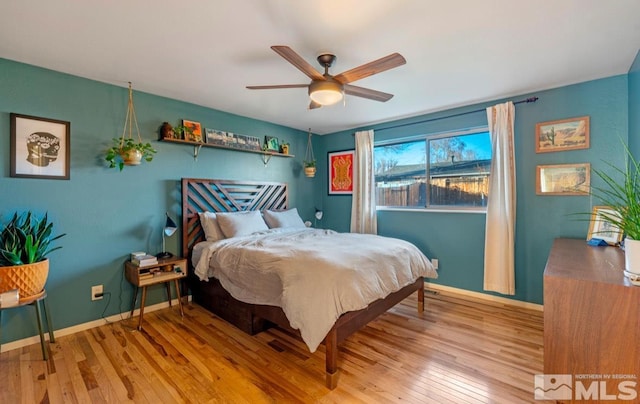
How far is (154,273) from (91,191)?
0.99 metres

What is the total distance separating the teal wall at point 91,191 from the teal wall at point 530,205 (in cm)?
307

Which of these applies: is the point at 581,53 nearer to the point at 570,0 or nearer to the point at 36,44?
the point at 570,0

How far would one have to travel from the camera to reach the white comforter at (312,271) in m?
1.90

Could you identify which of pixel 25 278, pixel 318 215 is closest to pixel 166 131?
pixel 25 278

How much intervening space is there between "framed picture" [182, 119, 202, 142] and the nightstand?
1.39 meters

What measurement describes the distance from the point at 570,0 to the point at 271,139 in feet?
11.3

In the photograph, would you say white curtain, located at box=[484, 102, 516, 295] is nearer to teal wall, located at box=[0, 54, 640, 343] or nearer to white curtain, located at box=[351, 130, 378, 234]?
teal wall, located at box=[0, 54, 640, 343]

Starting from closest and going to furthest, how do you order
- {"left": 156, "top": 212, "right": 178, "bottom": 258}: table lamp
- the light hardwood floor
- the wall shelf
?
the light hardwood floor < {"left": 156, "top": 212, "right": 178, "bottom": 258}: table lamp < the wall shelf

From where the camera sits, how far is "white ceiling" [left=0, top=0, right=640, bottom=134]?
5.59 ft

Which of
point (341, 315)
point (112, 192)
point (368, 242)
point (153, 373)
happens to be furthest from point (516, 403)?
point (112, 192)

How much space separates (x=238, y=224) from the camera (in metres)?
3.32

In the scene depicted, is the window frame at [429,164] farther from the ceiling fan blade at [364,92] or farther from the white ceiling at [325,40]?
the ceiling fan blade at [364,92]

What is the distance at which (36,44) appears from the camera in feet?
6.86

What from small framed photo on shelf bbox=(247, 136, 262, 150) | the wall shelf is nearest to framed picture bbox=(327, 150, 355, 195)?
the wall shelf
